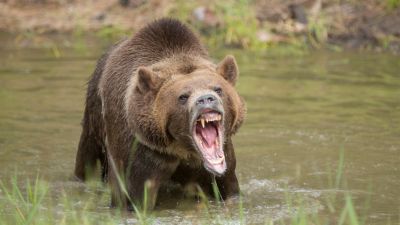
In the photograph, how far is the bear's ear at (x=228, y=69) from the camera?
260 inches

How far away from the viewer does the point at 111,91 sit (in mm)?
7238

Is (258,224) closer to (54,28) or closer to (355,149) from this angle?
(355,149)

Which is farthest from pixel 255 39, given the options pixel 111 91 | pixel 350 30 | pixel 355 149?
pixel 111 91

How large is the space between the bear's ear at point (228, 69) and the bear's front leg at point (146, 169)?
2.37 ft

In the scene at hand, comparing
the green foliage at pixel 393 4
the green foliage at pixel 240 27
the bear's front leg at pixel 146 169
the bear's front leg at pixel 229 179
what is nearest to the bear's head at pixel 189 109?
the bear's front leg at pixel 146 169

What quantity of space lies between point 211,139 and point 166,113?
37 centimetres

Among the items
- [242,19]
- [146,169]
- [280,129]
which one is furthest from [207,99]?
[242,19]

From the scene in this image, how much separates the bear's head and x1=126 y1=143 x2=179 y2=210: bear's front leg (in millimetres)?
124

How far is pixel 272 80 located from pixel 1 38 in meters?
5.62

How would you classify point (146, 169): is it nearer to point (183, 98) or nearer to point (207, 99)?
point (183, 98)

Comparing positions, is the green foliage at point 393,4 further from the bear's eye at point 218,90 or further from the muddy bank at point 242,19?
→ the bear's eye at point 218,90

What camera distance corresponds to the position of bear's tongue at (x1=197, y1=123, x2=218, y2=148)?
20.5ft

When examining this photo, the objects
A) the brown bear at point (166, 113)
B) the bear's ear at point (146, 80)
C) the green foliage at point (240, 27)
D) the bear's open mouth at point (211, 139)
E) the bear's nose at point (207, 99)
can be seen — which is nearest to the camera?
the bear's nose at point (207, 99)

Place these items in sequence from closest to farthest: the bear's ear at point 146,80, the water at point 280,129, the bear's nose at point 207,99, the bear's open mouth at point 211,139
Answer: the bear's nose at point 207,99 → the bear's open mouth at point 211,139 → the bear's ear at point 146,80 → the water at point 280,129
